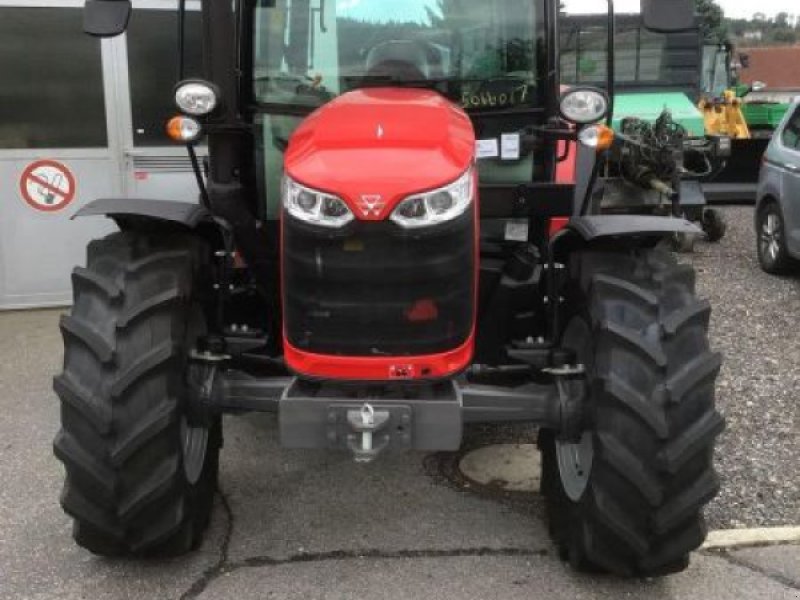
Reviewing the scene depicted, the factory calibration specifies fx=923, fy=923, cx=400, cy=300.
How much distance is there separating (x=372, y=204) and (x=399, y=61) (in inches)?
41.9

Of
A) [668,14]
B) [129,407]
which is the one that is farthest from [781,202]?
[129,407]

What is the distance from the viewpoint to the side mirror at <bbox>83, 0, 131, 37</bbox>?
3734 mm

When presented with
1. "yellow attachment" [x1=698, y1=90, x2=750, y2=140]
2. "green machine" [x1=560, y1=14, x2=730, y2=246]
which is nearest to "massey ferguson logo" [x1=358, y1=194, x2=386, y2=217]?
"green machine" [x1=560, y1=14, x2=730, y2=246]

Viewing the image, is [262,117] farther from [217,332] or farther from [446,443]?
[446,443]

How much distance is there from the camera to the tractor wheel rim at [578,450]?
3225mm

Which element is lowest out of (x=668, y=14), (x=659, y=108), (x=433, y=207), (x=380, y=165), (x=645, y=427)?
(x=645, y=427)

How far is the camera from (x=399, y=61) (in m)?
3.65

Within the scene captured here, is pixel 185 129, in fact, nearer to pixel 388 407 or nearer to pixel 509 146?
pixel 509 146

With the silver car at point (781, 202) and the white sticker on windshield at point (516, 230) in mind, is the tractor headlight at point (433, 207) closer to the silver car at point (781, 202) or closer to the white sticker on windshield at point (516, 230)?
the white sticker on windshield at point (516, 230)

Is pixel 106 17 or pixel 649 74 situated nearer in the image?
pixel 106 17

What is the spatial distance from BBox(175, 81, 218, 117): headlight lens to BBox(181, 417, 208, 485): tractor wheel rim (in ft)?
3.92

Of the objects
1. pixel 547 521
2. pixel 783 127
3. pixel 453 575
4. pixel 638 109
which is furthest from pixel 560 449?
pixel 638 109

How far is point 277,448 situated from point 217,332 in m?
1.16

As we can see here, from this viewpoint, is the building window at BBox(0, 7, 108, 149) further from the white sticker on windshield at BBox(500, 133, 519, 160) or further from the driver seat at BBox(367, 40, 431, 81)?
the white sticker on windshield at BBox(500, 133, 519, 160)
